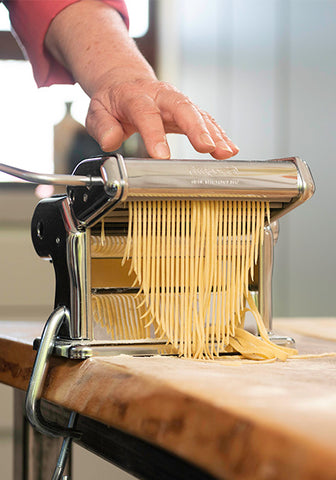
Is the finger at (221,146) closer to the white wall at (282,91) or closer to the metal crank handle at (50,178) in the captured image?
the metal crank handle at (50,178)

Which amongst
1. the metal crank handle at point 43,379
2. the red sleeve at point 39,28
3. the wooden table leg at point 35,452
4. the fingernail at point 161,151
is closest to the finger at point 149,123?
the fingernail at point 161,151

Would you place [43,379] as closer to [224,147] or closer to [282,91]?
[224,147]

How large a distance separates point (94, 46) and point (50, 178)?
0.40 meters

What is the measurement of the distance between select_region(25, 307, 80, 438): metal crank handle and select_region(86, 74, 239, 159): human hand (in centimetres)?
16

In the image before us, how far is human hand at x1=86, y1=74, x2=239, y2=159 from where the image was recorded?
66 cm

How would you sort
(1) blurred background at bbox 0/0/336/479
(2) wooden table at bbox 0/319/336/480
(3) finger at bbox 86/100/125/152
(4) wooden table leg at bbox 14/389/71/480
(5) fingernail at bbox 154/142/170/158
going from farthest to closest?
(1) blurred background at bbox 0/0/336/479 < (4) wooden table leg at bbox 14/389/71/480 < (3) finger at bbox 86/100/125/152 < (5) fingernail at bbox 154/142/170/158 < (2) wooden table at bbox 0/319/336/480

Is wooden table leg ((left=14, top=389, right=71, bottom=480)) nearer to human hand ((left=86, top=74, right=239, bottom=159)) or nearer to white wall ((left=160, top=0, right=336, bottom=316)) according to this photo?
human hand ((left=86, top=74, right=239, bottom=159))

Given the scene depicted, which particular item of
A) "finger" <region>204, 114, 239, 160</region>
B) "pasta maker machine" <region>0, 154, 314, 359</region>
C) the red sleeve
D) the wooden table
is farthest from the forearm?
the wooden table

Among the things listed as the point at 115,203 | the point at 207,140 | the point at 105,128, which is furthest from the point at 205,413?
the point at 105,128

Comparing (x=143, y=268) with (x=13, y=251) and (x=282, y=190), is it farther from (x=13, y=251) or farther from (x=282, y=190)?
(x=13, y=251)

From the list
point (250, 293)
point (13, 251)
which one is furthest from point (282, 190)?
point (13, 251)

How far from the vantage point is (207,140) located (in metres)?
0.65

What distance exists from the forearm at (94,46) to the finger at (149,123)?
0.07 meters

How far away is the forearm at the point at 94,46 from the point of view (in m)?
0.83
